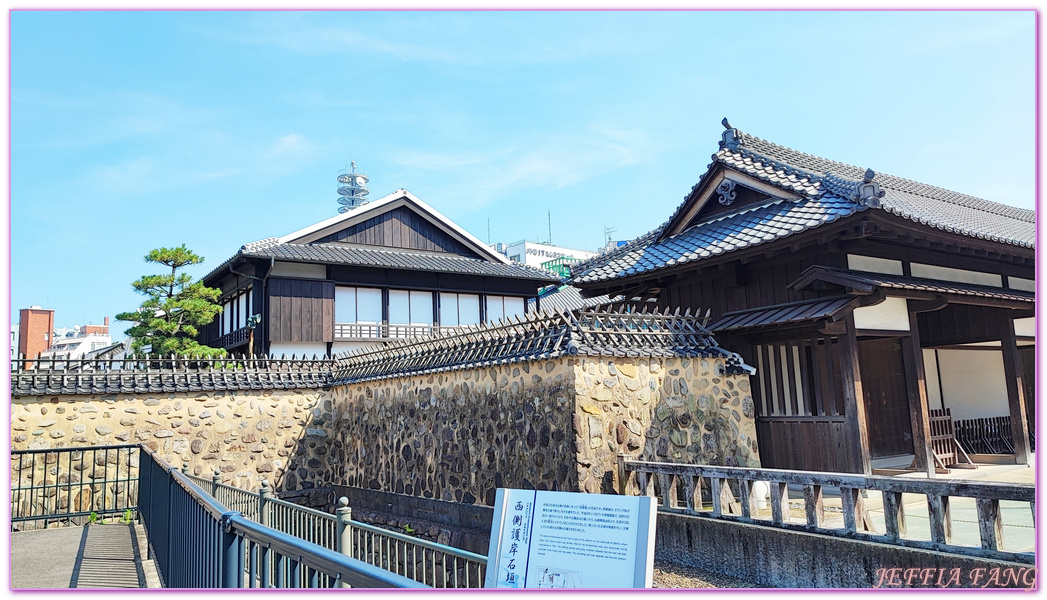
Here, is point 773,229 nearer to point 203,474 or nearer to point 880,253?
point 880,253

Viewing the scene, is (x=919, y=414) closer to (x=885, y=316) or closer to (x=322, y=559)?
(x=885, y=316)

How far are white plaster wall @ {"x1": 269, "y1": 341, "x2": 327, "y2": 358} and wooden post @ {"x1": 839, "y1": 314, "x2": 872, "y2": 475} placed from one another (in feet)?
51.5

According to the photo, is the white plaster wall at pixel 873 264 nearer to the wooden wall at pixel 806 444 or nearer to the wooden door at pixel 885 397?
the wooden wall at pixel 806 444

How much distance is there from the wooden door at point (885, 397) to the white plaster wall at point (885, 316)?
9.52ft

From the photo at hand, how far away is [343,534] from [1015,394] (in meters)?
11.7

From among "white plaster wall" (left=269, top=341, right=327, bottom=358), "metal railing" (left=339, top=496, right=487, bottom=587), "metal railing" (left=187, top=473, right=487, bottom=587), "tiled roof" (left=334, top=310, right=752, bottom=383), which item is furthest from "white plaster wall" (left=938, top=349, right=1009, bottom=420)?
"white plaster wall" (left=269, top=341, right=327, bottom=358)

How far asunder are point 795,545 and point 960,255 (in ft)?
24.5

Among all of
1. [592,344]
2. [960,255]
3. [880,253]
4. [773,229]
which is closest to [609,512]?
[592,344]

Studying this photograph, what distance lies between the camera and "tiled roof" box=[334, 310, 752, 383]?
393 inches

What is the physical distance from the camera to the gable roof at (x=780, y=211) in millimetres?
10328

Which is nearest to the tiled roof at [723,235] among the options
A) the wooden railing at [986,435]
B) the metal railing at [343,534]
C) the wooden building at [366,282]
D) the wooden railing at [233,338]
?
the metal railing at [343,534]

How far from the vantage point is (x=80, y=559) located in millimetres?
7543

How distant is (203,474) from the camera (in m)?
14.3

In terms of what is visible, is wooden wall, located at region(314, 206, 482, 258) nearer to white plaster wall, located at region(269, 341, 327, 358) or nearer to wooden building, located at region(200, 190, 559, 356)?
wooden building, located at region(200, 190, 559, 356)
